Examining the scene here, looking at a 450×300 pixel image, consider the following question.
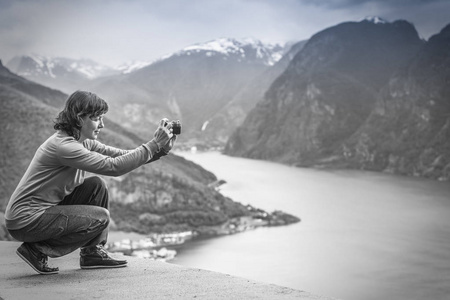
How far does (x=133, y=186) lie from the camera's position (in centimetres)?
7719

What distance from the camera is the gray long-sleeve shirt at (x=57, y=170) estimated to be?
3.59 m

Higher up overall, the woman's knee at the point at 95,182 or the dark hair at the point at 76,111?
the dark hair at the point at 76,111

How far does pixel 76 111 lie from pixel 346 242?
2332 inches

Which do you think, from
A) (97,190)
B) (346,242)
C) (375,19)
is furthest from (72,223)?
(375,19)

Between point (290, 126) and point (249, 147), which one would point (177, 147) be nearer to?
point (249, 147)

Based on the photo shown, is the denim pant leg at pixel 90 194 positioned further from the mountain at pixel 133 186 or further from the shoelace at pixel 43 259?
the mountain at pixel 133 186

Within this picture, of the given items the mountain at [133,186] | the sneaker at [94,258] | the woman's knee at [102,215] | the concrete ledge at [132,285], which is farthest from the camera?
the mountain at [133,186]

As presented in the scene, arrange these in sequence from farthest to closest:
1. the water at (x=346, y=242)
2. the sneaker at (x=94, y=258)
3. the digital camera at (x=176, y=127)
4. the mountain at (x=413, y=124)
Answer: the mountain at (x=413, y=124), the water at (x=346, y=242), the sneaker at (x=94, y=258), the digital camera at (x=176, y=127)

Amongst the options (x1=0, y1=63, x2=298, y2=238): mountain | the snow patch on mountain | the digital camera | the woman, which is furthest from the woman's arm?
the snow patch on mountain

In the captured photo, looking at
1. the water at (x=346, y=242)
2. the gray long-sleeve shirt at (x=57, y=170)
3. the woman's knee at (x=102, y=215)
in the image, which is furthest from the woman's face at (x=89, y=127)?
the water at (x=346, y=242)

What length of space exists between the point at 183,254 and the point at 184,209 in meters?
23.8

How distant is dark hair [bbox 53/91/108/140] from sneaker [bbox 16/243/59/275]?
98 cm

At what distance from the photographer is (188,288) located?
12.4 feet

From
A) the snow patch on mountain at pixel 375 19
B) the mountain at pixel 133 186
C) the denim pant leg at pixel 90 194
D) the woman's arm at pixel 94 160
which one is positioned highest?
the snow patch on mountain at pixel 375 19
